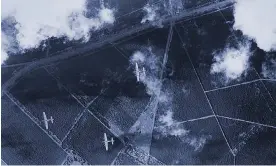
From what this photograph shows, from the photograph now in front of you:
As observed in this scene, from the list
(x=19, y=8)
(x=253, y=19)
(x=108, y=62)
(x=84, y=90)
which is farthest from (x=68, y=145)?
(x=253, y=19)

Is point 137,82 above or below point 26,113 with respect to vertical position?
above

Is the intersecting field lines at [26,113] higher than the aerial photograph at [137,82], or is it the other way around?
the aerial photograph at [137,82]

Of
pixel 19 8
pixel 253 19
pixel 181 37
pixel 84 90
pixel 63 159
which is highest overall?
pixel 253 19

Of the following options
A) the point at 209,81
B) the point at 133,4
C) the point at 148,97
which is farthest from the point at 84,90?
the point at 209,81

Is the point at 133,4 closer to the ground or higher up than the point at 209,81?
higher up

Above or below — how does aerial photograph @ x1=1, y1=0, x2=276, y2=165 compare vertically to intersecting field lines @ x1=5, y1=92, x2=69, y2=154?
above

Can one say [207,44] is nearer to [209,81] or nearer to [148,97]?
[209,81]
